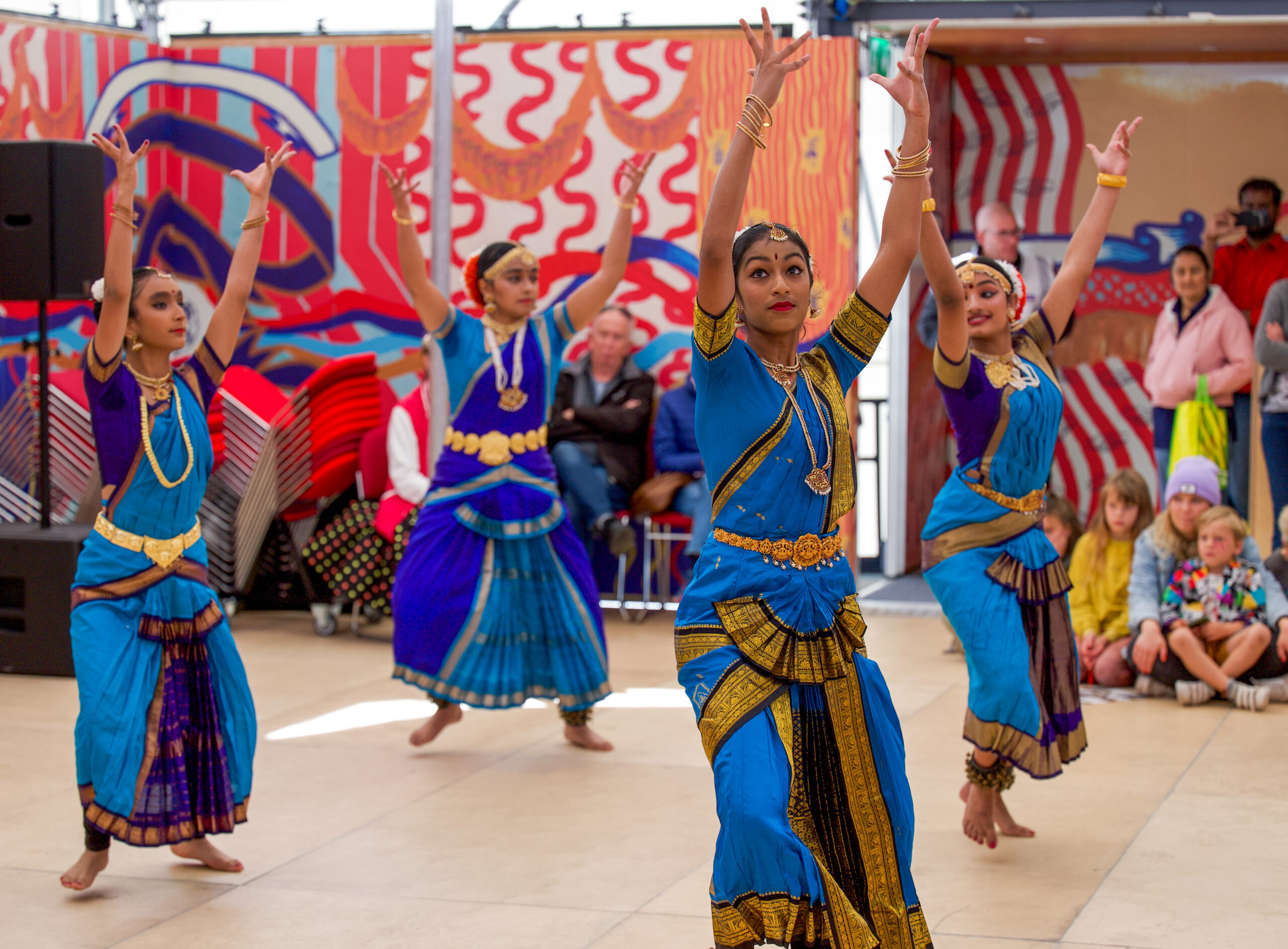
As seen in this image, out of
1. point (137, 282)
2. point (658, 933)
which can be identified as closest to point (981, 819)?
point (658, 933)

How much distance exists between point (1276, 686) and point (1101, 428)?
388 centimetres

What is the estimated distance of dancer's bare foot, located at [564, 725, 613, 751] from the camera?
5.61m

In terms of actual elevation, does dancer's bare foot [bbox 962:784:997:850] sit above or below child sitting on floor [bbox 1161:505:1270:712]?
below

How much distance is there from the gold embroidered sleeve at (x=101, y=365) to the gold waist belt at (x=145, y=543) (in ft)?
1.17

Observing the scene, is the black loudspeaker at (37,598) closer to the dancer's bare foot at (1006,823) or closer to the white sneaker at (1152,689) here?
the dancer's bare foot at (1006,823)

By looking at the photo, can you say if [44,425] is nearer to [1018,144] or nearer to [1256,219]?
[1018,144]

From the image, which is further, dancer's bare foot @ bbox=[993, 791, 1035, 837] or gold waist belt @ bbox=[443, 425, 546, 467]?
gold waist belt @ bbox=[443, 425, 546, 467]

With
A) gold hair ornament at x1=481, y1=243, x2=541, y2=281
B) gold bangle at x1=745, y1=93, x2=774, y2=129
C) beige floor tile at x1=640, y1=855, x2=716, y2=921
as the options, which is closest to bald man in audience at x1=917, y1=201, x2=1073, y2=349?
gold hair ornament at x1=481, y1=243, x2=541, y2=281

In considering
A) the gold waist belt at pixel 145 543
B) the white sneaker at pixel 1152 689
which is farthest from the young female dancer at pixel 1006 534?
the white sneaker at pixel 1152 689

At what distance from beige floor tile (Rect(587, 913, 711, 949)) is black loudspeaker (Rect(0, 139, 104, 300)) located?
436 cm

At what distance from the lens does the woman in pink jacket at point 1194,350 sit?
853cm

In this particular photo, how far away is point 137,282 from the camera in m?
4.08

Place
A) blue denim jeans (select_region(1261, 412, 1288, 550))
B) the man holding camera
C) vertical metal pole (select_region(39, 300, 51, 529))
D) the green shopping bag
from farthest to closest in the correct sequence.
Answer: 1. the man holding camera
2. the green shopping bag
3. blue denim jeans (select_region(1261, 412, 1288, 550))
4. vertical metal pole (select_region(39, 300, 51, 529))

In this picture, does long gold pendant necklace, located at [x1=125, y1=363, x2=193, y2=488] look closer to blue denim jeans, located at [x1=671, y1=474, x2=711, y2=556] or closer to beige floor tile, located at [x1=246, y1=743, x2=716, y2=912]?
beige floor tile, located at [x1=246, y1=743, x2=716, y2=912]
